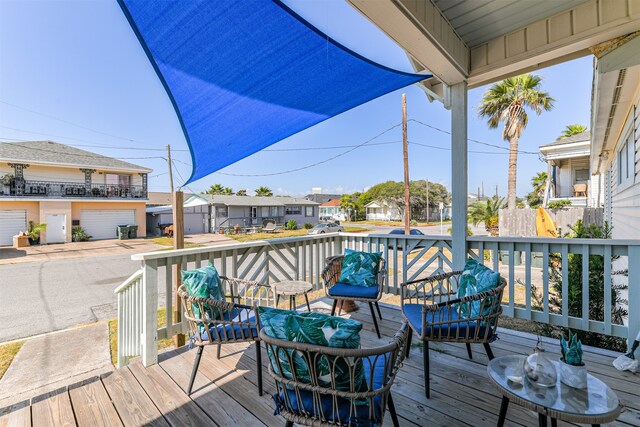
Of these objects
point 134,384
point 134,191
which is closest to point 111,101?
point 134,191

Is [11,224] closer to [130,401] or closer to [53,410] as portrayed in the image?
[53,410]

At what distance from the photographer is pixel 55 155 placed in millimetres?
16422

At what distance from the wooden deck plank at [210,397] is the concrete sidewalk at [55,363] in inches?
57.3

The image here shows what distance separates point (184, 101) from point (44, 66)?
8791 mm

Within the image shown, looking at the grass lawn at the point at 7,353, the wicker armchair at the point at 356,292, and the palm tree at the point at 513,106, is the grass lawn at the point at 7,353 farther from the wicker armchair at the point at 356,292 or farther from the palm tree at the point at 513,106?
the palm tree at the point at 513,106

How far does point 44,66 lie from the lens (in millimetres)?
7855

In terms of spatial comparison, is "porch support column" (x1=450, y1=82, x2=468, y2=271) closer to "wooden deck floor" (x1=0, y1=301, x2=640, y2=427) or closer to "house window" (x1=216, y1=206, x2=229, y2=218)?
"wooden deck floor" (x1=0, y1=301, x2=640, y2=427)

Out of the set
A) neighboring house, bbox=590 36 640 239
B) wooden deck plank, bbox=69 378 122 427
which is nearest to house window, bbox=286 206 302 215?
neighboring house, bbox=590 36 640 239

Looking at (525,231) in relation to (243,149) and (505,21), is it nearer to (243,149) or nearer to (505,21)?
(505,21)

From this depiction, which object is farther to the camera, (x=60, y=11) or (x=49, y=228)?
(x=49, y=228)

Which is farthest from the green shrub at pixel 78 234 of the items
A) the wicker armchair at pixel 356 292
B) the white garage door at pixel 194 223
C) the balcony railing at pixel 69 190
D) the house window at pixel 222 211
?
the wicker armchair at pixel 356 292

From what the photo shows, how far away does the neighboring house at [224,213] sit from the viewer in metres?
21.5

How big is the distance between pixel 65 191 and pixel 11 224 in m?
2.75

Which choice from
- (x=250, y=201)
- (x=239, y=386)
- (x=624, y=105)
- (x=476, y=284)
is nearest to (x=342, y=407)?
(x=239, y=386)
